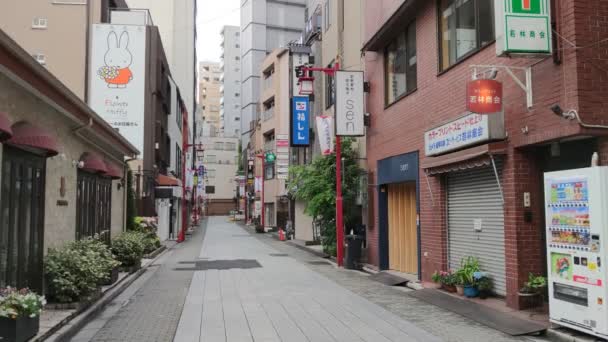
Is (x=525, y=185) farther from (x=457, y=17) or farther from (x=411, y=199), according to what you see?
(x=411, y=199)

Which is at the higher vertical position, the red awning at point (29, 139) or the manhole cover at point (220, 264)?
the red awning at point (29, 139)

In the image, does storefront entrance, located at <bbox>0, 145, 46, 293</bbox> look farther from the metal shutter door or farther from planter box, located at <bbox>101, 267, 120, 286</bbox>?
the metal shutter door

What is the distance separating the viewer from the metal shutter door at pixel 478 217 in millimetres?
10359

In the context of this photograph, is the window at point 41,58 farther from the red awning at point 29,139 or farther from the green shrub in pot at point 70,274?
the red awning at point 29,139

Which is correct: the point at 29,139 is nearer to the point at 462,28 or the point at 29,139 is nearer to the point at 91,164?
the point at 91,164

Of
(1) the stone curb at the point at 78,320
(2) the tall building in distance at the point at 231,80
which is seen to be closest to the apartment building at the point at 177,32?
(1) the stone curb at the point at 78,320

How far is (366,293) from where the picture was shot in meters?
12.5

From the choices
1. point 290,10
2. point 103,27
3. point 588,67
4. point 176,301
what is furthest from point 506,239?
point 290,10

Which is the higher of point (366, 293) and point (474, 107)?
point (474, 107)

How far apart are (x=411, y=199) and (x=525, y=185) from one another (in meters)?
5.95

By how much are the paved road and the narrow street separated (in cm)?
2

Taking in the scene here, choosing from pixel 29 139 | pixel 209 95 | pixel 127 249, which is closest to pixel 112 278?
pixel 127 249

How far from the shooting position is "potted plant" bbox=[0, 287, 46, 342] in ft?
20.8

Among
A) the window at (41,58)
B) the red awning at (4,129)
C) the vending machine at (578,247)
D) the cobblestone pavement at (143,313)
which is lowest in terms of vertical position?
the cobblestone pavement at (143,313)
